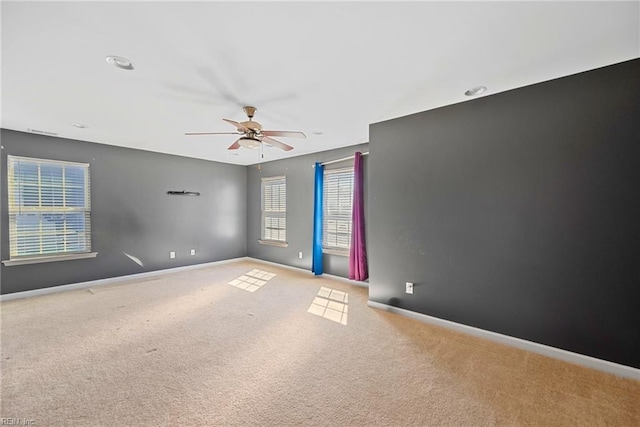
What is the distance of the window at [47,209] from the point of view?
3.70 meters

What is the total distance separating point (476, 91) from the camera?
2508mm

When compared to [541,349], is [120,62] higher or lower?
higher

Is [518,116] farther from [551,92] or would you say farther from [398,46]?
[398,46]

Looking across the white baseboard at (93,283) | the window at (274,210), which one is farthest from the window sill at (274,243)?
the white baseboard at (93,283)

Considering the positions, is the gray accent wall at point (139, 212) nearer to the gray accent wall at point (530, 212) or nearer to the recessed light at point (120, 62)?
the recessed light at point (120, 62)

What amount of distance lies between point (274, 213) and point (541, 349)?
489 cm

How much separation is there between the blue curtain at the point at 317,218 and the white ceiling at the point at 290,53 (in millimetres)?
1833

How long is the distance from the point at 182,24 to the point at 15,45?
1279 mm

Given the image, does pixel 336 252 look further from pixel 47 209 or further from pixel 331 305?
pixel 47 209

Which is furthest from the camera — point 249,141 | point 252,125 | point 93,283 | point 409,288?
point 93,283

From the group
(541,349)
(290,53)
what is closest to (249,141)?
(290,53)

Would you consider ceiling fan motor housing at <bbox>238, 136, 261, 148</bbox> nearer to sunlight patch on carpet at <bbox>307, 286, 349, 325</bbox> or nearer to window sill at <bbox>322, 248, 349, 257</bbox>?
sunlight patch on carpet at <bbox>307, 286, 349, 325</bbox>

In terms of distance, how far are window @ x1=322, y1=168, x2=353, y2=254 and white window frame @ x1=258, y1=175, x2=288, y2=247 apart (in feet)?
3.87

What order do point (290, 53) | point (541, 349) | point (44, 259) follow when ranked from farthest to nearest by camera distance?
point (44, 259) < point (541, 349) < point (290, 53)
